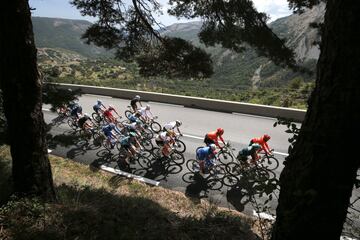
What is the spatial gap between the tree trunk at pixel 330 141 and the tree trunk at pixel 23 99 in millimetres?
4151

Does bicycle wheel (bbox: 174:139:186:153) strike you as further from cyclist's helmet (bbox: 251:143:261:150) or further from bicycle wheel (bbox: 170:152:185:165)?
cyclist's helmet (bbox: 251:143:261:150)

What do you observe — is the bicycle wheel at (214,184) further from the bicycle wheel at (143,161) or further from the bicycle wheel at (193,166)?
the bicycle wheel at (143,161)

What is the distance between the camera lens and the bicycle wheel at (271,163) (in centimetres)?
1077

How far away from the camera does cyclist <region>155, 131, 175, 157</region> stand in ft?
37.0

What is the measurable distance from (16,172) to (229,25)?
6076 millimetres

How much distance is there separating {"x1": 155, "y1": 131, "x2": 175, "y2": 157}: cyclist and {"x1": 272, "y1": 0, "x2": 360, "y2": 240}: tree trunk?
342 inches

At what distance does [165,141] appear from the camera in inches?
446

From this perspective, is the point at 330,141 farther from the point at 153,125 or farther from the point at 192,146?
the point at 153,125

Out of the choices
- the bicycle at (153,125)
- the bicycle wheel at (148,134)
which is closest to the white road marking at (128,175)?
the bicycle wheel at (148,134)

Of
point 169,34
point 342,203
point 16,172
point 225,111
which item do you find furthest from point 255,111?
point 342,203

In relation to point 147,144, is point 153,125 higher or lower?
higher

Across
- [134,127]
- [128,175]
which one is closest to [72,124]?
[134,127]

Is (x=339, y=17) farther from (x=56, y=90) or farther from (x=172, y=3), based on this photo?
(x=56, y=90)

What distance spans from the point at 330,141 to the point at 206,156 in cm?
770
